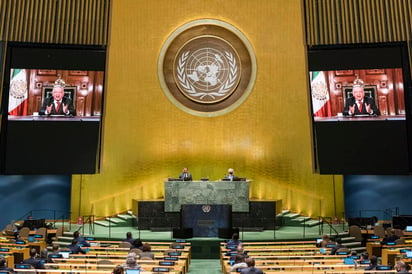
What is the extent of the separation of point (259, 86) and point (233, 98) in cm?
100

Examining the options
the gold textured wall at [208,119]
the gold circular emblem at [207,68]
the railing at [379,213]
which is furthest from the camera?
the gold circular emblem at [207,68]

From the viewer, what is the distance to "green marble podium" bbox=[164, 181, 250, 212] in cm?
1262

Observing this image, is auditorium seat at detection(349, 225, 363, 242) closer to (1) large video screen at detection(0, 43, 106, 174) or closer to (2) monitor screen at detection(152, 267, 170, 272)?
(2) monitor screen at detection(152, 267, 170, 272)

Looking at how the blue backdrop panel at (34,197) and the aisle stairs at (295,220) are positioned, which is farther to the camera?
the blue backdrop panel at (34,197)

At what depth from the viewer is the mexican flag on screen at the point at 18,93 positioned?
13.8 m

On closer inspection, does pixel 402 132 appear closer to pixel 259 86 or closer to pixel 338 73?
pixel 338 73

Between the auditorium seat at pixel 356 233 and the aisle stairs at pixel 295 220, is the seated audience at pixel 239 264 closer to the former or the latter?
the auditorium seat at pixel 356 233

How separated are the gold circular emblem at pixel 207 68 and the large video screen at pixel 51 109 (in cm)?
263

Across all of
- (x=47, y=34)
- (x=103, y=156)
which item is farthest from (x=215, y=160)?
(x=47, y=34)

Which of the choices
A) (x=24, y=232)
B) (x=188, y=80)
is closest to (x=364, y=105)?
(x=188, y=80)

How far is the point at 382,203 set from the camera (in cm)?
1539

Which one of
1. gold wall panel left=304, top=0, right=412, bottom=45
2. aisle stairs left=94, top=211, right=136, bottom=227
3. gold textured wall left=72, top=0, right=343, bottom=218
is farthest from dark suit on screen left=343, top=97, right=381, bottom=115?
aisle stairs left=94, top=211, right=136, bottom=227

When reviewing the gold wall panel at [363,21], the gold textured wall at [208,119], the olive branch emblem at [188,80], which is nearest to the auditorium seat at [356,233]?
the gold textured wall at [208,119]

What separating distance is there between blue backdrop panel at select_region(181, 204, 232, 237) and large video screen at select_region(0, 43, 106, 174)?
3505 millimetres
